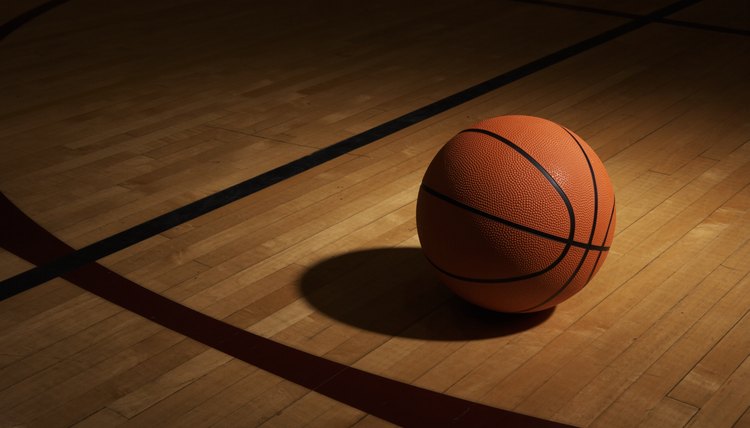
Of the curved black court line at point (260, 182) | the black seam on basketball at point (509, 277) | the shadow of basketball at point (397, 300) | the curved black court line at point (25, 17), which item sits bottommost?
the shadow of basketball at point (397, 300)

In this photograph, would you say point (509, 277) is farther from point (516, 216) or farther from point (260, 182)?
point (260, 182)

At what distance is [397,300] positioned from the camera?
10.8 feet

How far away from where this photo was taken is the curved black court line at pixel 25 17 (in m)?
6.96

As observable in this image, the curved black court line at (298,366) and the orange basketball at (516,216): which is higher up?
the orange basketball at (516,216)

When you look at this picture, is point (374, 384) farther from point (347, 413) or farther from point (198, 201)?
point (198, 201)

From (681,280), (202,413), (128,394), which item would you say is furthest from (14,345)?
(681,280)

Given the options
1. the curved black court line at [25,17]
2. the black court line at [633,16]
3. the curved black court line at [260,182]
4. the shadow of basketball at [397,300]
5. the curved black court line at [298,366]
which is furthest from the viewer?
the curved black court line at [25,17]

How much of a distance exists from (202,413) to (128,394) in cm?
26

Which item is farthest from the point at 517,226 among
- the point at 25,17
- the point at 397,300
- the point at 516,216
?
the point at 25,17

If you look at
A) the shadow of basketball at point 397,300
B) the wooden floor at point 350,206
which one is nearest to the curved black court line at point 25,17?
the wooden floor at point 350,206

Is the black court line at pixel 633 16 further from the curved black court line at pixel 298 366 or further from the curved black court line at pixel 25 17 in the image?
the curved black court line at pixel 298 366

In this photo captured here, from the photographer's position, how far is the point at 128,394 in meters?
2.80

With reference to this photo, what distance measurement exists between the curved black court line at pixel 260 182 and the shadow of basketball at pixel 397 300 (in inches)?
30.6

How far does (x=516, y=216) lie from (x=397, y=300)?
2.00 ft
